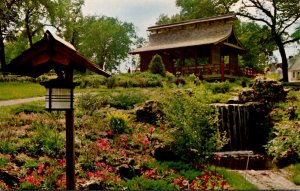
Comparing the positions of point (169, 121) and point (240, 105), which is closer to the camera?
point (169, 121)

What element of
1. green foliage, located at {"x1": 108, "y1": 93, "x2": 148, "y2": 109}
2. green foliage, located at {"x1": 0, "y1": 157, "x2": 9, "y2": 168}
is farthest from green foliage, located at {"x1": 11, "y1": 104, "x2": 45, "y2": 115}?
green foliage, located at {"x1": 0, "y1": 157, "x2": 9, "y2": 168}

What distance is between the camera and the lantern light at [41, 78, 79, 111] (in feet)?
16.9

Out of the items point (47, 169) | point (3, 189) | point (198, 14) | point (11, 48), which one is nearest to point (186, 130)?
point (47, 169)

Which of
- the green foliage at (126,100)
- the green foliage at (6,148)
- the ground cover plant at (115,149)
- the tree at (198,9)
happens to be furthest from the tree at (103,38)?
the tree at (198,9)

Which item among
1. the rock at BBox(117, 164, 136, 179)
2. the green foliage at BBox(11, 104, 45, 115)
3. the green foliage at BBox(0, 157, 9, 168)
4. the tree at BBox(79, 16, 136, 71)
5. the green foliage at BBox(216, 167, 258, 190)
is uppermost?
the tree at BBox(79, 16, 136, 71)

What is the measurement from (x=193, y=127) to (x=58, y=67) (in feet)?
15.6

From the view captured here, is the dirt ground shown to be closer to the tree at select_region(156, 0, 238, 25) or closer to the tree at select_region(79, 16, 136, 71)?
the tree at select_region(79, 16, 136, 71)

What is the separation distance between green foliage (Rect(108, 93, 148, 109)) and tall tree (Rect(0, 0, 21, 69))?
3.99m

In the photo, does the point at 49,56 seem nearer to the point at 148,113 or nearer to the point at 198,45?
the point at 148,113

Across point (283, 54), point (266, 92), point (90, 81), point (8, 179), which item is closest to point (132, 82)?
point (90, 81)

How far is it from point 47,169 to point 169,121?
382 cm

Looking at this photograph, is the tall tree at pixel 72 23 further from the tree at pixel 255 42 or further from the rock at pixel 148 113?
the tree at pixel 255 42

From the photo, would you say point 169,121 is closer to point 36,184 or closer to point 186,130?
point 186,130

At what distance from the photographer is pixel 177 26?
81.8 feet
